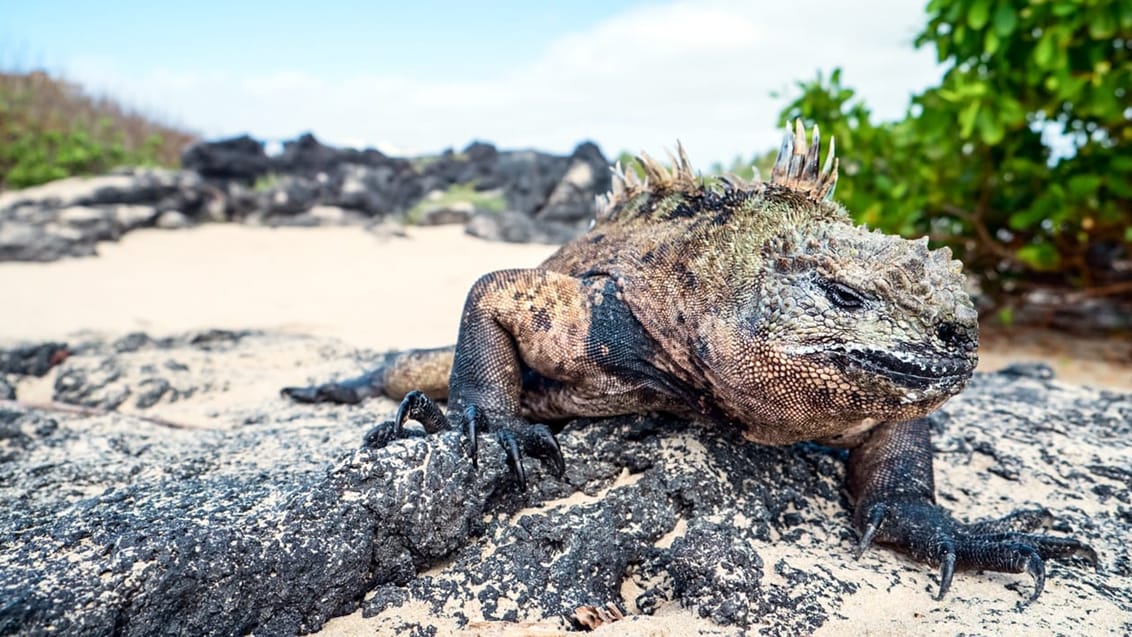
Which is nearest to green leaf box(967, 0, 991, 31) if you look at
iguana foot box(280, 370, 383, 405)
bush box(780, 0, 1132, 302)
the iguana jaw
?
bush box(780, 0, 1132, 302)

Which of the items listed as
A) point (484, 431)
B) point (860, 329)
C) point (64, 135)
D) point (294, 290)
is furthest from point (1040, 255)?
point (64, 135)

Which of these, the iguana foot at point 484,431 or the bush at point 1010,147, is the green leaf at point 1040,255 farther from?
the iguana foot at point 484,431

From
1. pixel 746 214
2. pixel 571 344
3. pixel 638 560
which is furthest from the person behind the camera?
pixel 571 344

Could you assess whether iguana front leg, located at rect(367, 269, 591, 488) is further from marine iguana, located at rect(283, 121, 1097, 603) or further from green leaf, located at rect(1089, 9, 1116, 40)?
green leaf, located at rect(1089, 9, 1116, 40)

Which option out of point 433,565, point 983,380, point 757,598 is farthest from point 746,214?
point 983,380

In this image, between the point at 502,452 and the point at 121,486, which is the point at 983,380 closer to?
the point at 502,452
